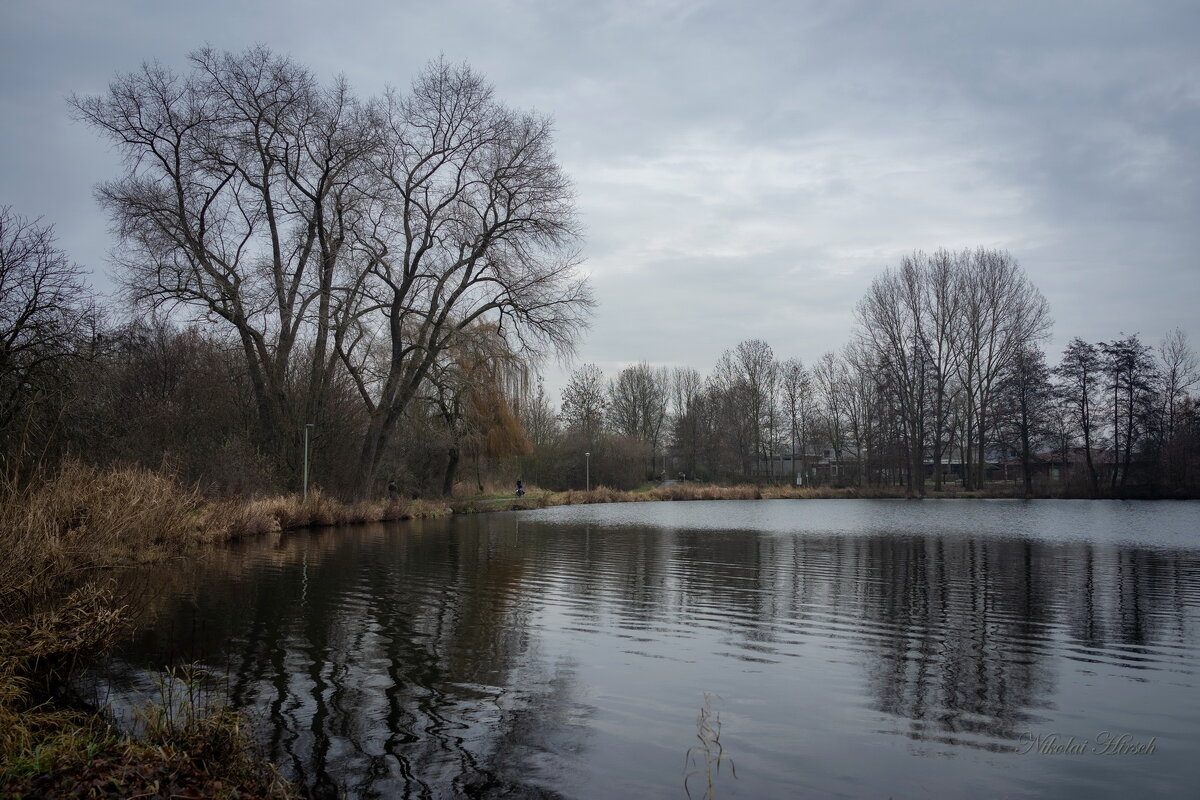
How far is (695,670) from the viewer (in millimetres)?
6965

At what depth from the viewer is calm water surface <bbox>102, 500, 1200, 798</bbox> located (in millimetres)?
4613

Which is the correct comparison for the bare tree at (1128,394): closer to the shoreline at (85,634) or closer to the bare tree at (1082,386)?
the bare tree at (1082,386)

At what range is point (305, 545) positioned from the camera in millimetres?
17859

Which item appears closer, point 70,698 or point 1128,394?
point 70,698

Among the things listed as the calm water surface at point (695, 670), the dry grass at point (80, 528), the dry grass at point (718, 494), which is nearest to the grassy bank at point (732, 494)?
the dry grass at point (718, 494)

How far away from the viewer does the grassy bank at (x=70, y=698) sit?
338 cm

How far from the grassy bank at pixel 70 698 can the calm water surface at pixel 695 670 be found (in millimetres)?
459

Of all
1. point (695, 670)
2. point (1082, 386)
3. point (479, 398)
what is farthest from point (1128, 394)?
point (695, 670)

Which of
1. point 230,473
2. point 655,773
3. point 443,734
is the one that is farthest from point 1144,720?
point 230,473

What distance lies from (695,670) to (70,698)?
191 inches

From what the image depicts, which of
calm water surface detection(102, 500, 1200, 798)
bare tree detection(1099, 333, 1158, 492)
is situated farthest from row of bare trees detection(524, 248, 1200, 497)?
calm water surface detection(102, 500, 1200, 798)

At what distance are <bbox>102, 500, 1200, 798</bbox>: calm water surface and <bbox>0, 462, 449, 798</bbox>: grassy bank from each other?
459 mm
